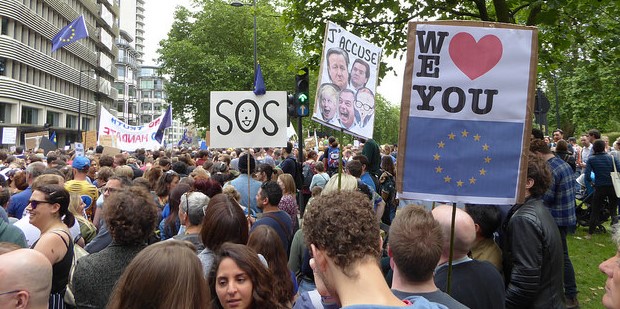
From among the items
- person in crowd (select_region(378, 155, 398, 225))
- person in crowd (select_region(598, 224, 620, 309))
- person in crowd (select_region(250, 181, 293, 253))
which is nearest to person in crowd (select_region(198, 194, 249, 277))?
person in crowd (select_region(250, 181, 293, 253))

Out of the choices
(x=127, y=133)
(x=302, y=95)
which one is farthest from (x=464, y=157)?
(x=127, y=133)

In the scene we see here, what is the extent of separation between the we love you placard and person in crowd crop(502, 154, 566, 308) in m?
0.55

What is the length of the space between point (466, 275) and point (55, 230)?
2.70 meters

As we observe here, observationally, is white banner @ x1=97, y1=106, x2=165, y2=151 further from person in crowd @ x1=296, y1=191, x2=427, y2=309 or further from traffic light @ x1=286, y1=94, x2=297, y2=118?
person in crowd @ x1=296, y1=191, x2=427, y2=309

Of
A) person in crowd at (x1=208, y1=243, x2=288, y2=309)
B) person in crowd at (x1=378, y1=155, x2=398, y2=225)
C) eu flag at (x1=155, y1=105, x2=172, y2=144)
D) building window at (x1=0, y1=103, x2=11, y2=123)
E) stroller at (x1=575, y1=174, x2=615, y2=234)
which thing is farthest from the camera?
building window at (x1=0, y1=103, x2=11, y2=123)

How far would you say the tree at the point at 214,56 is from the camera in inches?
1537

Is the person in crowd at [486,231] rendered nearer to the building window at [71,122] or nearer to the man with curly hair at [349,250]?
the man with curly hair at [349,250]

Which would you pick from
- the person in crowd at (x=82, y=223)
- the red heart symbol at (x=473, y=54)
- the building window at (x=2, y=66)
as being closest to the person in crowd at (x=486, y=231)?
the red heart symbol at (x=473, y=54)

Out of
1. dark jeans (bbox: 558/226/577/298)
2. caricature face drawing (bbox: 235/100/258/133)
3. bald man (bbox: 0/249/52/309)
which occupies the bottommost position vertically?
dark jeans (bbox: 558/226/577/298)

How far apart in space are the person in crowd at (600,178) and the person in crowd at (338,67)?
6380 millimetres

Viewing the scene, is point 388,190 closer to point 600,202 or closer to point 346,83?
point 346,83

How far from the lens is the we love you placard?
131 inches

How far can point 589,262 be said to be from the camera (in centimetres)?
844

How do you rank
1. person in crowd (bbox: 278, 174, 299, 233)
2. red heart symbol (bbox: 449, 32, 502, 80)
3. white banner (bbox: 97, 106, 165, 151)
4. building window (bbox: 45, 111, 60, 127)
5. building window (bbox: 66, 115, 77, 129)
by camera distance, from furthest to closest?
building window (bbox: 66, 115, 77, 129)
building window (bbox: 45, 111, 60, 127)
white banner (bbox: 97, 106, 165, 151)
person in crowd (bbox: 278, 174, 299, 233)
red heart symbol (bbox: 449, 32, 502, 80)
